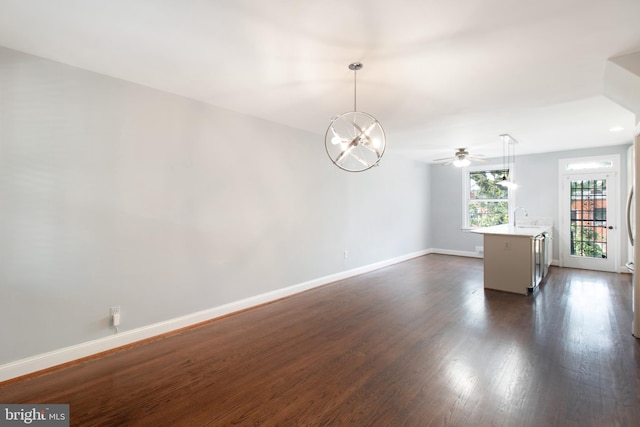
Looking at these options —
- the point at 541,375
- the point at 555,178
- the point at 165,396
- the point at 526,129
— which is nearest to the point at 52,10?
the point at 165,396

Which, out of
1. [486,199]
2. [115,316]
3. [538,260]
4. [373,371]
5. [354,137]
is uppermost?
[354,137]

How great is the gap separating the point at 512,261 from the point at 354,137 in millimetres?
3443

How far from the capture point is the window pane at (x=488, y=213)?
23.6ft

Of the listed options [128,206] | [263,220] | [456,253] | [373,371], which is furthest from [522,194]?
[128,206]

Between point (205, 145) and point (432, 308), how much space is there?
3477mm

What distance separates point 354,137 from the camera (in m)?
2.77

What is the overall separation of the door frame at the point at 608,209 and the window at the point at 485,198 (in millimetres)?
1045

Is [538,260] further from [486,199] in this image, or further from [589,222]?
[486,199]

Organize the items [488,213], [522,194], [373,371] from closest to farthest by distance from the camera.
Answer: [373,371]
[522,194]
[488,213]

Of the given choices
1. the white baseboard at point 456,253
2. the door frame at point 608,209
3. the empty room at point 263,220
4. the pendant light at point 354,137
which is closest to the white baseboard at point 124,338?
the empty room at point 263,220

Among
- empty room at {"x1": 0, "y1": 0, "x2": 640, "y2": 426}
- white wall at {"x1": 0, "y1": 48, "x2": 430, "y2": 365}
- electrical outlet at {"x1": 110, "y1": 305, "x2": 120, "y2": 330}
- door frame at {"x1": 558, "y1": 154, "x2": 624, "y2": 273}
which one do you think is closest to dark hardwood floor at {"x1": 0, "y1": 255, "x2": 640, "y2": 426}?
empty room at {"x1": 0, "y1": 0, "x2": 640, "y2": 426}

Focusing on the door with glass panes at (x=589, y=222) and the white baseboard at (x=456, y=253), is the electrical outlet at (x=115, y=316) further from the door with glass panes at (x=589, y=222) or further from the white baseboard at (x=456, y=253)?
the door with glass panes at (x=589, y=222)

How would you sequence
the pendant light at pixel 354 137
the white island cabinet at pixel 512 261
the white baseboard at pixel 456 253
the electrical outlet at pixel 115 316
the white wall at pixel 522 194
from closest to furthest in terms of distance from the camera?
1. the pendant light at pixel 354 137
2. the electrical outlet at pixel 115 316
3. the white island cabinet at pixel 512 261
4. the white wall at pixel 522 194
5. the white baseboard at pixel 456 253

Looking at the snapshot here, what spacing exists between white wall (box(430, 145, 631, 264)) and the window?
216mm
